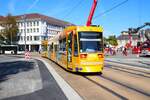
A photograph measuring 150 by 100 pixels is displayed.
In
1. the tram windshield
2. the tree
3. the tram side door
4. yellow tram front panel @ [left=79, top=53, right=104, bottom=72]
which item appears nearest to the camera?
yellow tram front panel @ [left=79, top=53, right=104, bottom=72]

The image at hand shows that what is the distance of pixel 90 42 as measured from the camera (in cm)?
1864

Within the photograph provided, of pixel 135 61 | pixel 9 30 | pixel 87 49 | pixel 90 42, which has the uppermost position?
pixel 9 30

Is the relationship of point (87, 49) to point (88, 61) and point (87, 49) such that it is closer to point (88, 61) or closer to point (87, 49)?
point (87, 49)

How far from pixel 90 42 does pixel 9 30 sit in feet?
315

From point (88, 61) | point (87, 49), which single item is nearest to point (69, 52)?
point (87, 49)

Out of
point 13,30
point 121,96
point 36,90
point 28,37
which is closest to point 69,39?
point 36,90

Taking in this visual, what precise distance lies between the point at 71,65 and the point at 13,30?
94762 millimetres

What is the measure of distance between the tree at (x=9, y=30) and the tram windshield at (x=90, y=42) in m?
95.0

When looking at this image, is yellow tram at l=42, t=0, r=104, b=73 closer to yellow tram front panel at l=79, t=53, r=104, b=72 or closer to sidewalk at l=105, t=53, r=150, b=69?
yellow tram front panel at l=79, t=53, r=104, b=72

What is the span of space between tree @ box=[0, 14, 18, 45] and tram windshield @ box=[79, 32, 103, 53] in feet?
312

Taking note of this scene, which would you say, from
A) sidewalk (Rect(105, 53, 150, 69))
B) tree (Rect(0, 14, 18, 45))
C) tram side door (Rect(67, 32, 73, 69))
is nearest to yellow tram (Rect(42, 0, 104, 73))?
tram side door (Rect(67, 32, 73, 69))

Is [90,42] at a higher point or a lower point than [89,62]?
higher

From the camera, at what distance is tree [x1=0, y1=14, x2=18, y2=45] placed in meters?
111

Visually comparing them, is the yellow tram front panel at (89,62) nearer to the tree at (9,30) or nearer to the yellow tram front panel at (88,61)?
the yellow tram front panel at (88,61)
